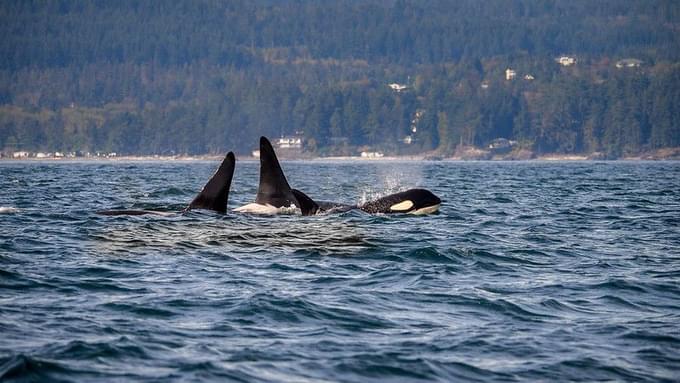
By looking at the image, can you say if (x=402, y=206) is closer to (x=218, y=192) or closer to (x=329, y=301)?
(x=218, y=192)

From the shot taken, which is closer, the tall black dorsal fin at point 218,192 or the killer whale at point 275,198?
the tall black dorsal fin at point 218,192

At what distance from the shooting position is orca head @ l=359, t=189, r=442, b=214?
2491 centimetres

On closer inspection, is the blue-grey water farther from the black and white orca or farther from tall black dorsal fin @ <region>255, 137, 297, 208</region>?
tall black dorsal fin @ <region>255, 137, 297, 208</region>

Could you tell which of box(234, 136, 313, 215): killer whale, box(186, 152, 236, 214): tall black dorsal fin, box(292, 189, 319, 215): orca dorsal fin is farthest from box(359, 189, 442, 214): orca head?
box(186, 152, 236, 214): tall black dorsal fin

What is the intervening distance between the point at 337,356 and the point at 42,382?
2.88 meters

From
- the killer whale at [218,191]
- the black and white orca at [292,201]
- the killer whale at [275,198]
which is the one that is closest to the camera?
the killer whale at [218,191]

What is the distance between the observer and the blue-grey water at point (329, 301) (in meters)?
10.8

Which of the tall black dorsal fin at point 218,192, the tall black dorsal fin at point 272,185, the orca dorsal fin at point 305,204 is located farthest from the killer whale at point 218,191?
the orca dorsal fin at point 305,204

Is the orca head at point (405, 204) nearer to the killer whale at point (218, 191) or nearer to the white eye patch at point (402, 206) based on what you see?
the white eye patch at point (402, 206)

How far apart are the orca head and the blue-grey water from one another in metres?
1.65

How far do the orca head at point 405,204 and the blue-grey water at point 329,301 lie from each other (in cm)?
165

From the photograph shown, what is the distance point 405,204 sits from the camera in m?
25.0

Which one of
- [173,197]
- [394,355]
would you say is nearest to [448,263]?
[394,355]

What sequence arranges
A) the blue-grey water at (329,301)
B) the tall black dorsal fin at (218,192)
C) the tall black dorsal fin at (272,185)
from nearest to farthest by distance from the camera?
the blue-grey water at (329,301) < the tall black dorsal fin at (218,192) < the tall black dorsal fin at (272,185)
